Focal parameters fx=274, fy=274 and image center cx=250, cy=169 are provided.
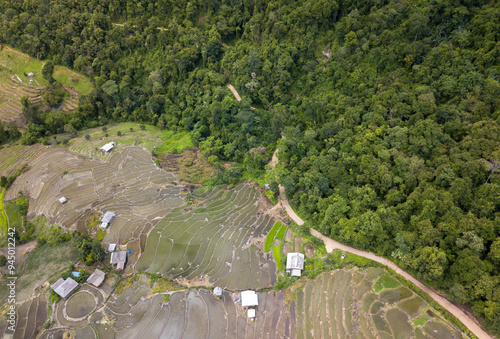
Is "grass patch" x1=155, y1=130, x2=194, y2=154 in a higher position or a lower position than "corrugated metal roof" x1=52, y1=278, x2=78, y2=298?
higher

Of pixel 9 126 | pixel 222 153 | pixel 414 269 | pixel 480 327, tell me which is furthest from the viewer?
pixel 9 126

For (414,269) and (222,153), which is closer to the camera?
(414,269)

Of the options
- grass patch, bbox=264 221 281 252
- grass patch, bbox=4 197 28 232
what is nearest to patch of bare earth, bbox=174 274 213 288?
grass patch, bbox=264 221 281 252

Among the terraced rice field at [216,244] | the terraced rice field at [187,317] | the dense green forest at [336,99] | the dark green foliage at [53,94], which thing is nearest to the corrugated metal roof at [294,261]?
the terraced rice field at [216,244]

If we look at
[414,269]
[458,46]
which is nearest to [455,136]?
[458,46]

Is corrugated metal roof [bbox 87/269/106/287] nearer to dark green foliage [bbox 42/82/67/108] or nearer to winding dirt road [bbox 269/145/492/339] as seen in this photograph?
winding dirt road [bbox 269/145/492/339]

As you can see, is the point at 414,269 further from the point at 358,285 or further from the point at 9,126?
the point at 9,126

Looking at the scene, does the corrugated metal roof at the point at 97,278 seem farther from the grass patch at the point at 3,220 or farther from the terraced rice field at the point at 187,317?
the grass patch at the point at 3,220
